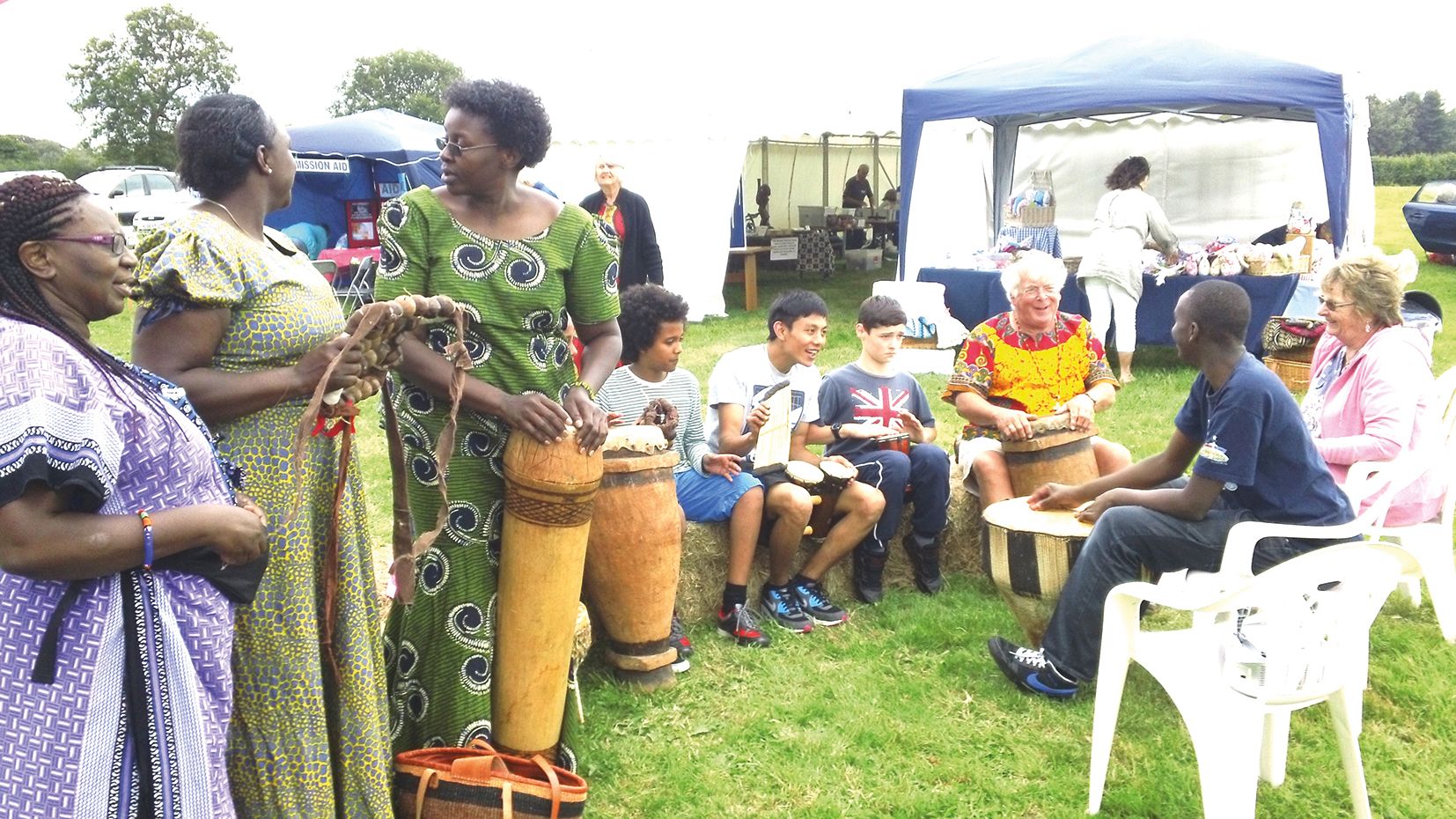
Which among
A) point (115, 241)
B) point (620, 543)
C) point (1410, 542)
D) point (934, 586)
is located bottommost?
point (934, 586)

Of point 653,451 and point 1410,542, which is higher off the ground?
point 653,451

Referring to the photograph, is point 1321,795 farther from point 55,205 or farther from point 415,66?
point 415,66

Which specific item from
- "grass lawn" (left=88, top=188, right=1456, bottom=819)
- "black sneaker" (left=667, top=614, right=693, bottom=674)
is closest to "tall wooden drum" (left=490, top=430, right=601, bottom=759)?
"grass lawn" (left=88, top=188, right=1456, bottom=819)

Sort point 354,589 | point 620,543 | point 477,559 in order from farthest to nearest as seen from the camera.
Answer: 1. point 620,543
2. point 477,559
3. point 354,589

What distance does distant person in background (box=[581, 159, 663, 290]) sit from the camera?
6711 mm

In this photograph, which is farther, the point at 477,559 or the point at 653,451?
the point at 653,451

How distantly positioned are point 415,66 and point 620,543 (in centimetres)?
7171

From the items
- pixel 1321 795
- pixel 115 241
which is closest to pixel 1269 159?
pixel 1321 795

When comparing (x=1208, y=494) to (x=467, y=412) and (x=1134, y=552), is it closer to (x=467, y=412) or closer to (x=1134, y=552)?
(x=1134, y=552)

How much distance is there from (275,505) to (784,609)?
2.62 metres

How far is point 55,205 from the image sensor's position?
1746mm

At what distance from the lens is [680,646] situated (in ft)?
13.3

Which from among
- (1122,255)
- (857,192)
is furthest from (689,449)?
(857,192)

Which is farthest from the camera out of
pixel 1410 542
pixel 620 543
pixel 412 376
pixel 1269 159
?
pixel 1269 159
